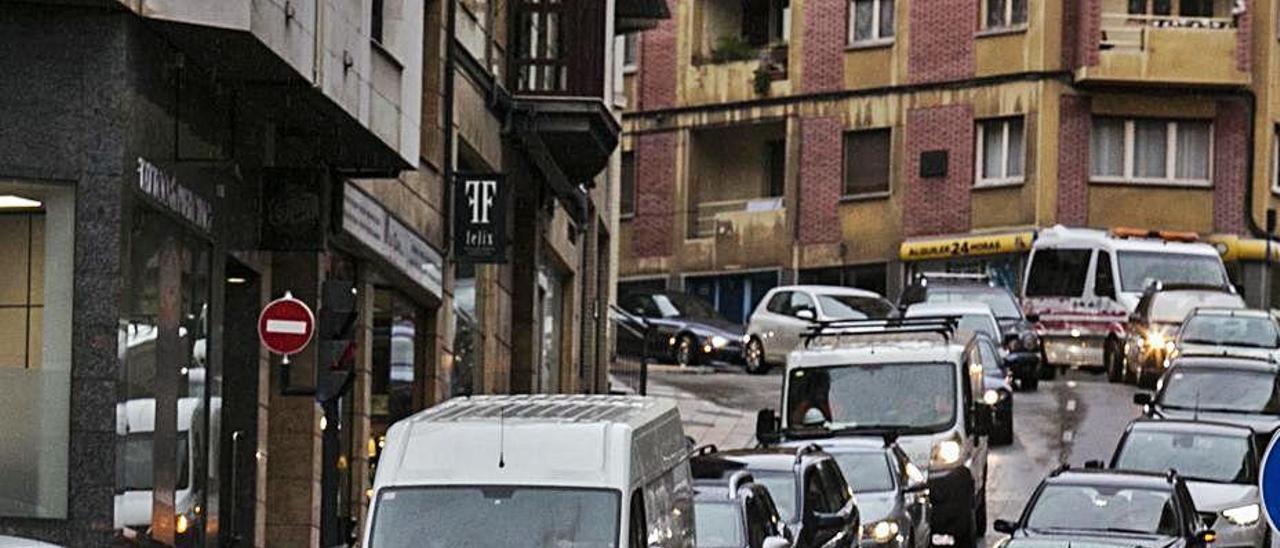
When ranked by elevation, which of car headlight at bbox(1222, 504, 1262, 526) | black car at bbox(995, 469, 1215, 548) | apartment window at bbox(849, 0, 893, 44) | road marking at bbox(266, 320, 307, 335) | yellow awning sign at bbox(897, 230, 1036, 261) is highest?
apartment window at bbox(849, 0, 893, 44)

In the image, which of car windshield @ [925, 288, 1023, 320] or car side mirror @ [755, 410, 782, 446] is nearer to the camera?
car side mirror @ [755, 410, 782, 446]

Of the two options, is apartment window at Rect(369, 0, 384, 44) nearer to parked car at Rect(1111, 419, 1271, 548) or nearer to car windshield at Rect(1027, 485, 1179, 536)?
car windshield at Rect(1027, 485, 1179, 536)

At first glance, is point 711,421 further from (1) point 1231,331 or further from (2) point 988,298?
(2) point 988,298

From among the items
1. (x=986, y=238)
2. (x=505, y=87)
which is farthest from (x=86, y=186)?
(x=986, y=238)

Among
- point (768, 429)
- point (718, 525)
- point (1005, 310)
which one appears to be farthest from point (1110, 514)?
point (1005, 310)

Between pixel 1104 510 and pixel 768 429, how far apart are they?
Result: 5.89 meters

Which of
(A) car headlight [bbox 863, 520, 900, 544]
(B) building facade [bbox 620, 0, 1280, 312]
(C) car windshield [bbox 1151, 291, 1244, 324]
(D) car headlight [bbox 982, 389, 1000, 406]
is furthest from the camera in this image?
(B) building facade [bbox 620, 0, 1280, 312]

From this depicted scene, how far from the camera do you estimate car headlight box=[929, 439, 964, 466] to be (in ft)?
98.3

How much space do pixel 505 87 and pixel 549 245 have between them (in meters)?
5.75

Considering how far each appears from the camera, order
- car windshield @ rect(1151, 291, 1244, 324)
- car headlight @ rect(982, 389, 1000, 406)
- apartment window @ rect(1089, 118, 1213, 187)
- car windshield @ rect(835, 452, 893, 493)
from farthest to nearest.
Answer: apartment window @ rect(1089, 118, 1213, 187), car windshield @ rect(1151, 291, 1244, 324), car headlight @ rect(982, 389, 1000, 406), car windshield @ rect(835, 452, 893, 493)

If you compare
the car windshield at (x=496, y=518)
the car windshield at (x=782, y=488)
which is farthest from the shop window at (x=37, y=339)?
the car windshield at (x=782, y=488)

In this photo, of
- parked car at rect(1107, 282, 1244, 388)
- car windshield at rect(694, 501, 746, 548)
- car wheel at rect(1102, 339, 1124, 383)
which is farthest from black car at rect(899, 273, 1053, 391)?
car windshield at rect(694, 501, 746, 548)

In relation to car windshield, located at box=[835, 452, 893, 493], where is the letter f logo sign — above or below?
above

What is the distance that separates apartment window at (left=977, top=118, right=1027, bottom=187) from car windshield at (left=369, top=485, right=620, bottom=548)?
153ft
